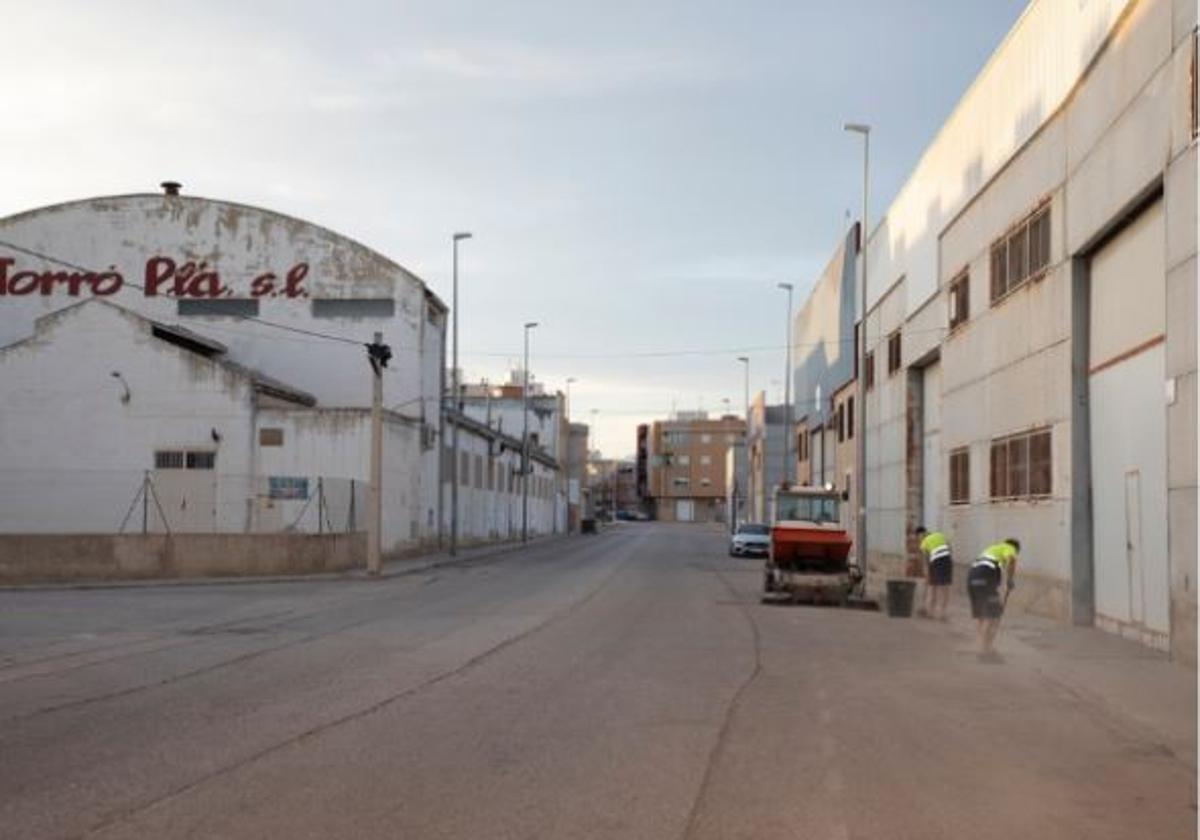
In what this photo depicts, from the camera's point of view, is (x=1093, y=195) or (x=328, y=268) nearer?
(x=1093, y=195)

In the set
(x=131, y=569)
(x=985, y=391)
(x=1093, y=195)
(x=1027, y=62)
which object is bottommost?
(x=131, y=569)

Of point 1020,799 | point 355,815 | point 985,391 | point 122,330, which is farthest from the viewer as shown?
point 122,330

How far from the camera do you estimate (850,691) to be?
531 inches

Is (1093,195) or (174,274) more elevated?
(174,274)

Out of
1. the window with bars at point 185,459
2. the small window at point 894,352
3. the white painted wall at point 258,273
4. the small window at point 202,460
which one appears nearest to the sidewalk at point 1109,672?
the small window at point 894,352

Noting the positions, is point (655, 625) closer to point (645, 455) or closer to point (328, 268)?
point (328, 268)

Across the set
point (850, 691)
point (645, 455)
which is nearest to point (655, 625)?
point (850, 691)

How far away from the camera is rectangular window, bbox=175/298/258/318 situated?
5234 cm

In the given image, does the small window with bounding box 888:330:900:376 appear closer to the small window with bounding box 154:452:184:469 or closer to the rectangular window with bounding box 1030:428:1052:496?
the rectangular window with bounding box 1030:428:1052:496

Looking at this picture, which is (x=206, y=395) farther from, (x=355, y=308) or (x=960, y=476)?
(x=960, y=476)

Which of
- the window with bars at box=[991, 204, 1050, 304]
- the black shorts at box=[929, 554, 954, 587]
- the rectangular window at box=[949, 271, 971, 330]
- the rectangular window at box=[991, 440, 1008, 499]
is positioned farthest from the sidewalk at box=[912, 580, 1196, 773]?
the rectangular window at box=[949, 271, 971, 330]

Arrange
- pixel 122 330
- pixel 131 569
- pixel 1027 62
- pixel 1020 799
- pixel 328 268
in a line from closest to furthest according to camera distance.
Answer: pixel 1020 799 < pixel 1027 62 < pixel 131 569 < pixel 122 330 < pixel 328 268

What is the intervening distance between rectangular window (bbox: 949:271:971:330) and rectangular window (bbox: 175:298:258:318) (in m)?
30.4

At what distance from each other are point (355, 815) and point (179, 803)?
1116 millimetres
